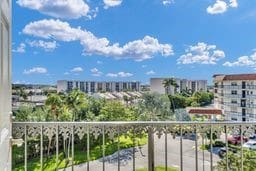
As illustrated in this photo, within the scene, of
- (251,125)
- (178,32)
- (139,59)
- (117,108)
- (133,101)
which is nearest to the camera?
(251,125)

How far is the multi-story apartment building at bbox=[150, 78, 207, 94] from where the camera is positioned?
13.4m

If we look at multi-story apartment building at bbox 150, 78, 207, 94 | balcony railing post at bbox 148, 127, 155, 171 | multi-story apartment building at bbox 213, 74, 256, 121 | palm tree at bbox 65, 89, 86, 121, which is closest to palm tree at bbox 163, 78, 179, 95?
multi-story apartment building at bbox 150, 78, 207, 94

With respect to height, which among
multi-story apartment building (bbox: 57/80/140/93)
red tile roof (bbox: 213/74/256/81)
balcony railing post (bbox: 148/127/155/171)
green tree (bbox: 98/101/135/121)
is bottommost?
green tree (bbox: 98/101/135/121)

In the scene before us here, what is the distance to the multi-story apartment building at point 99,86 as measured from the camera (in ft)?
46.9

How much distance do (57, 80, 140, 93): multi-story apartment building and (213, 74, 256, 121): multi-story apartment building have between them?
381 centimetres

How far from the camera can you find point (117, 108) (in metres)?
11.2

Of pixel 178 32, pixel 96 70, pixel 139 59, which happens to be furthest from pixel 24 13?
pixel 178 32

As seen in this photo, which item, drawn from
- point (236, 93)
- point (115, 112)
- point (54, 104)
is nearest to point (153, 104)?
point (115, 112)

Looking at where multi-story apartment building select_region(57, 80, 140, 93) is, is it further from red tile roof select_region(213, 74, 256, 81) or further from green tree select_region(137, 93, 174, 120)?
red tile roof select_region(213, 74, 256, 81)

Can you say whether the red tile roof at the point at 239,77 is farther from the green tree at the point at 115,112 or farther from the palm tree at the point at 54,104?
the palm tree at the point at 54,104

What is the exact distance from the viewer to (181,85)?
14891mm

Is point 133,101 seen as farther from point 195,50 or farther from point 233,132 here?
point 195,50

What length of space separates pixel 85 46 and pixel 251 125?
83.7ft

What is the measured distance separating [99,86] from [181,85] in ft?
13.3
